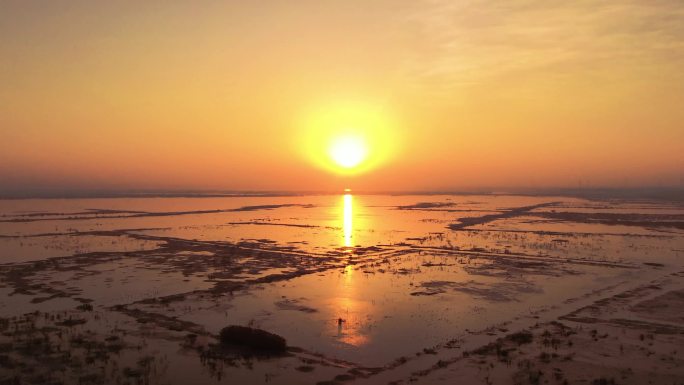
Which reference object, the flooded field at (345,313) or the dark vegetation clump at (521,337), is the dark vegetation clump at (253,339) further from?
the dark vegetation clump at (521,337)

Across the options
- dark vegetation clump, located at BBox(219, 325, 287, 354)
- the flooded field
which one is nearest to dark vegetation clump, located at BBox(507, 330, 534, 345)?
the flooded field

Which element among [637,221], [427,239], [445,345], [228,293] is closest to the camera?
[445,345]

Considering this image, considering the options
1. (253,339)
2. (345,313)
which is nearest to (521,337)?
(345,313)

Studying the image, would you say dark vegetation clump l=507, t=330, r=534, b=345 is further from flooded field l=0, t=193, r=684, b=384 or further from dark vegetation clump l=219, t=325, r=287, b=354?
dark vegetation clump l=219, t=325, r=287, b=354

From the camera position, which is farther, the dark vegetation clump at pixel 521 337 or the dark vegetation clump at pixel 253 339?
the dark vegetation clump at pixel 521 337

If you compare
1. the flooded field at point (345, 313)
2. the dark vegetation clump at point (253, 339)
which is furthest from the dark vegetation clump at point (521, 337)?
the dark vegetation clump at point (253, 339)

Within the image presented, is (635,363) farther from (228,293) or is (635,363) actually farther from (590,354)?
(228,293)

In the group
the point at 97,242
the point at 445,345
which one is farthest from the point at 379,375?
the point at 97,242
